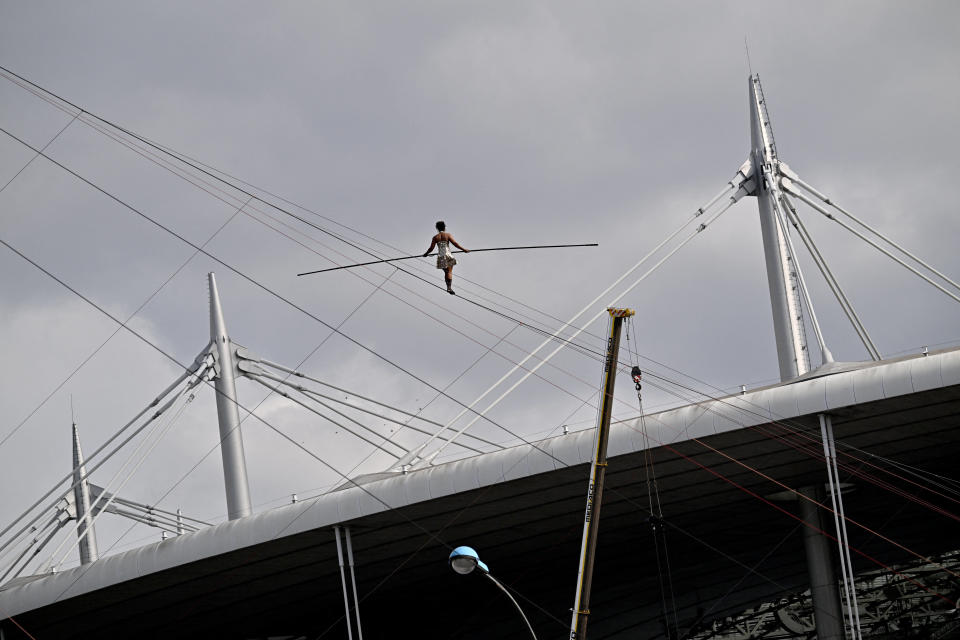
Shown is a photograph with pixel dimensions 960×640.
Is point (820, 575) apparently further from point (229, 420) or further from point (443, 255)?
point (229, 420)

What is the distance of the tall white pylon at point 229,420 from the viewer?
41.5 m

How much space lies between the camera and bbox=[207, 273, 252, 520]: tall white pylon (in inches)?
1633

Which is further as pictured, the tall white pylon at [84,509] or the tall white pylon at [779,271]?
the tall white pylon at [84,509]

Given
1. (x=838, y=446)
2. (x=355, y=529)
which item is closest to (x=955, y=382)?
(x=838, y=446)

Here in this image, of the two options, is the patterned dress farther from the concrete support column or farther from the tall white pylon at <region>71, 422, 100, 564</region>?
the tall white pylon at <region>71, 422, 100, 564</region>

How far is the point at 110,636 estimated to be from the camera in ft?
126

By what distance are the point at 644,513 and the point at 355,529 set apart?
28.9ft

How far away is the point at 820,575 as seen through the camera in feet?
118

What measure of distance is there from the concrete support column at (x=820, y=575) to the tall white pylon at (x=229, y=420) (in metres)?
17.4

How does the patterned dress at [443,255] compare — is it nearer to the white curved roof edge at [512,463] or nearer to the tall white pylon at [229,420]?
the white curved roof edge at [512,463]

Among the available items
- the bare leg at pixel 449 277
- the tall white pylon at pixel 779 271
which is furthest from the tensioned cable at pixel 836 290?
the bare leg at pixel 449 277

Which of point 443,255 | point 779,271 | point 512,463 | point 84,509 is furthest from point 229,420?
point 443,255

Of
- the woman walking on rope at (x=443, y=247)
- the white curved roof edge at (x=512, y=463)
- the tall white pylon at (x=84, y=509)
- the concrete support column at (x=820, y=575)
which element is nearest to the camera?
the woman walking on rope at (x=443, y=247)

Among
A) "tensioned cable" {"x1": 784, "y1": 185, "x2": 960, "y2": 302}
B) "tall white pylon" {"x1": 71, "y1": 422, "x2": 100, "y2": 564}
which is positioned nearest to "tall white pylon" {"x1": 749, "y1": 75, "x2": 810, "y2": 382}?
"tensioned cable" {"x1": 784, "y1": 185, "x2": 960, "y2": 302}
